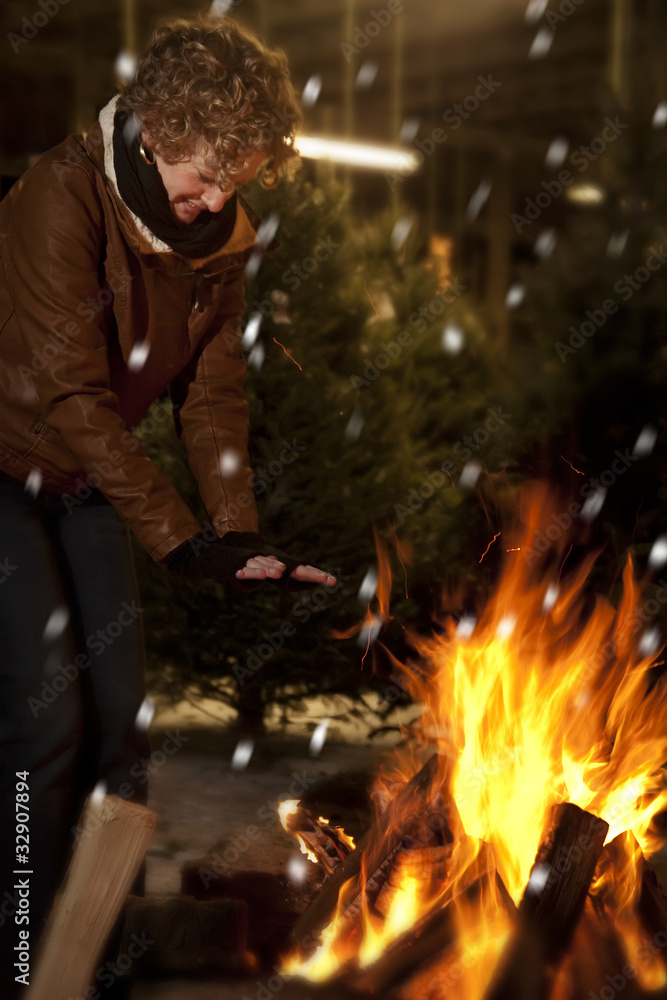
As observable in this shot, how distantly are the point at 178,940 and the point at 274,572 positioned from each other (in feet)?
4.75

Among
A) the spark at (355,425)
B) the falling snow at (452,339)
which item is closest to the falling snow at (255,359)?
the spark at (355,425)

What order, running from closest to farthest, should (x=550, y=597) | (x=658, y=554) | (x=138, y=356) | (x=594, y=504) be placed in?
(x=138, y=356), (x=550, y=597), (x=594, y=504), (x=658, y=554)

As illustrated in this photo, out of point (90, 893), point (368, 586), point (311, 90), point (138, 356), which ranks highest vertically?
point (138, 356)

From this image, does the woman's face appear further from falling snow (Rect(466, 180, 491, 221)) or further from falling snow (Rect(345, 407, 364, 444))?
falling snow (Rect(466, 180, 491, 221))

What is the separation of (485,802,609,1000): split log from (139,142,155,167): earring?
74.6 inches

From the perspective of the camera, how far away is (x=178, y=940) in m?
3.27

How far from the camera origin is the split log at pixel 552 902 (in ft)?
9.32

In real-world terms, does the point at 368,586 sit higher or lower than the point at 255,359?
lower

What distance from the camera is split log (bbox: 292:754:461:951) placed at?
122 inches

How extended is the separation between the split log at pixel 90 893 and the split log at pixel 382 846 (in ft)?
2.57

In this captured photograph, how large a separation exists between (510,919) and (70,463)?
5.19ft

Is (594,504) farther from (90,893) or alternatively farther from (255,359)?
(90,893)

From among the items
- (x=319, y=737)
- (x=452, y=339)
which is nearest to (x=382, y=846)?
(x=319, y=737)

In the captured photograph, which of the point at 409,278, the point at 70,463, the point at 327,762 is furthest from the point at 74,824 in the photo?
the point at 409,278
